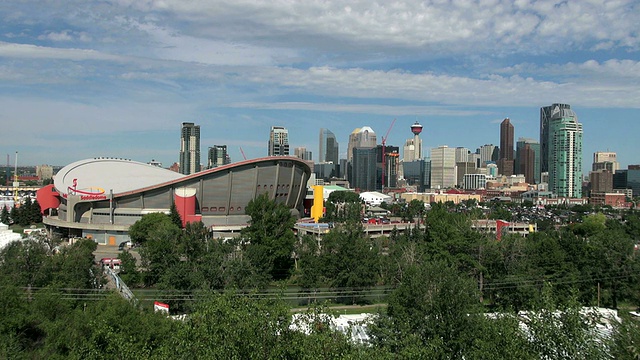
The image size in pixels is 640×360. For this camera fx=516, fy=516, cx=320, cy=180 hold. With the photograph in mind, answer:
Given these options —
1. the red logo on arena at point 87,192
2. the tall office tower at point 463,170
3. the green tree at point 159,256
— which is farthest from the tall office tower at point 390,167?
the green tree at point 159,256

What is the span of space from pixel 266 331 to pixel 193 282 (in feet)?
40.2

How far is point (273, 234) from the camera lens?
33.2m

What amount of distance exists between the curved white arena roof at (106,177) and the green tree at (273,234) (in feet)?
71.2

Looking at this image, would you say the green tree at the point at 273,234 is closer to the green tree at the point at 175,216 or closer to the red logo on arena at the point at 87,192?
the green tree at the point at 175,216

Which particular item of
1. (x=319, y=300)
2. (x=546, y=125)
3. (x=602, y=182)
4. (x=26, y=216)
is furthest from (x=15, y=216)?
(x=546, y=125)

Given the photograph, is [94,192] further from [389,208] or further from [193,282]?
[389,208]

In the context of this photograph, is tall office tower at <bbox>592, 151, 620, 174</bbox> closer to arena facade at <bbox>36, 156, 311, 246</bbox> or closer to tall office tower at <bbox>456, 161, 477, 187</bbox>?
tall office tower at <bbox>456, 161, 477, 187</bbox>

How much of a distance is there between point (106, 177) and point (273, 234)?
102 feet

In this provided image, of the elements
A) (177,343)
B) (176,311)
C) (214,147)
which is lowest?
(176,311)

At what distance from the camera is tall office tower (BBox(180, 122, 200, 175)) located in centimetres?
16350

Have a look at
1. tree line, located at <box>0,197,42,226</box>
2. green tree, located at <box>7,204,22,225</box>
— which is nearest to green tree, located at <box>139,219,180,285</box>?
tree line, located at <box>0,197,42,226</box>

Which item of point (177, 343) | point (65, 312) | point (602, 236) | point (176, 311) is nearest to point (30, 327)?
point (65, 312)

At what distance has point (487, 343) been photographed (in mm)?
12648

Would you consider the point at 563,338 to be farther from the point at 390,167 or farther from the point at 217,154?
the point at 217,154
